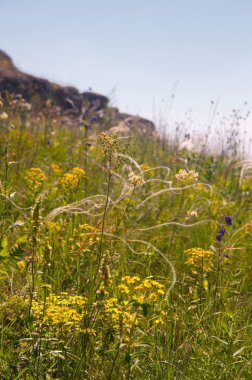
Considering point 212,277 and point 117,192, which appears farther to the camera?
point 117,192

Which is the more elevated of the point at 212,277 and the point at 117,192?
the point at 117,192

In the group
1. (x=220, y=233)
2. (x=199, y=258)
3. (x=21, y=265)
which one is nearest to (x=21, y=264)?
(x=21, y=265)

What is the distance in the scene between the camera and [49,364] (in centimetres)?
191

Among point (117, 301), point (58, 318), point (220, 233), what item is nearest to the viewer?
point (58, 318)

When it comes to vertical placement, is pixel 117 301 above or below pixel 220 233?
below

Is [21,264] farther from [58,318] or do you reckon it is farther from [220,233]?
[220,233]

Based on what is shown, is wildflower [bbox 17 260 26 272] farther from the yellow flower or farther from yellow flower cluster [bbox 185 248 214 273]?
yellow flower cluster [bbox 185 248 214 273]

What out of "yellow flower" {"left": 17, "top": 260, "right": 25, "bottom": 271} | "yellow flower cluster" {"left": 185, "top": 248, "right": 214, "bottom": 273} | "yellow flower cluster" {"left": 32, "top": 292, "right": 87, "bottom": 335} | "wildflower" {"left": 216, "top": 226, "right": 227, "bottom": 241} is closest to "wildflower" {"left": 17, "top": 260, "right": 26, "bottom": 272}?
"yellow flower" {"left": 17, "top": 260, "right": 25, "bottom": 271}

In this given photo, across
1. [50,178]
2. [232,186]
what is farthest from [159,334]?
[232,186]

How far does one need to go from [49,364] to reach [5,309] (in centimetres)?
31

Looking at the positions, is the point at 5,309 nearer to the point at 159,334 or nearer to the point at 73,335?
the point at 73,335

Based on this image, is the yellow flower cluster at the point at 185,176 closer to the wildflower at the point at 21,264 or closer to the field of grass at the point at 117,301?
the field of grass at the point at 117,301

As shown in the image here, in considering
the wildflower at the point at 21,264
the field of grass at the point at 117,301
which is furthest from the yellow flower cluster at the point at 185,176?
the wildflower at the point at 21,264

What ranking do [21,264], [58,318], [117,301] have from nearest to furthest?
1. [58,318]
2. [117,301]
3. [21,264]
